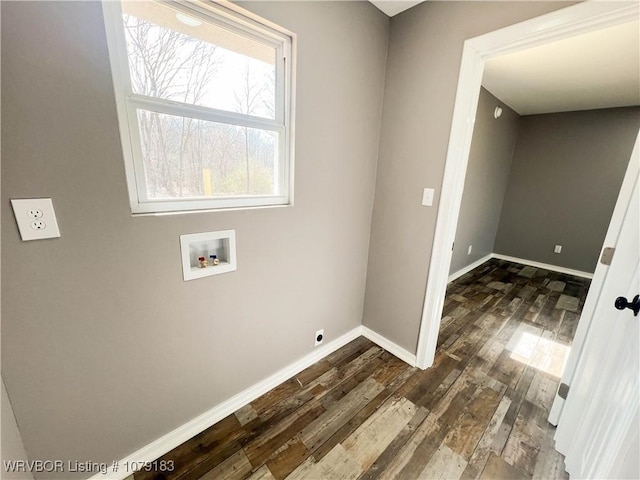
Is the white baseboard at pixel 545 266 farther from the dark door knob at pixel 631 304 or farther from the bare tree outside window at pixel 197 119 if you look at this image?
the bare tree outside window at pixel 197 119

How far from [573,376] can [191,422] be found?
2032mm

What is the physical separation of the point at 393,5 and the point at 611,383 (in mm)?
2223

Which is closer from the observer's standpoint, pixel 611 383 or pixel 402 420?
pixel 611 383

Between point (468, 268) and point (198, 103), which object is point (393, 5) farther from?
point (468, 268)

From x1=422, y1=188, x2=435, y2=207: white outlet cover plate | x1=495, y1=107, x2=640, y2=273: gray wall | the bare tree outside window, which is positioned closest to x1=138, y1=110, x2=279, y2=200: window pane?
the bare tree outside window

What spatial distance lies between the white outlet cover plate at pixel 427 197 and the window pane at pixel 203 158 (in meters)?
0.99

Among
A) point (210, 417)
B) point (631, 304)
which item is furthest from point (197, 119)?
point (631, 304)

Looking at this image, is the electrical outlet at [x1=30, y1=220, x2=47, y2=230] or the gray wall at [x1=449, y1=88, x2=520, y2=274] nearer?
the electrical outlet at [x1=30, y1=220, x2=47, y2=230]

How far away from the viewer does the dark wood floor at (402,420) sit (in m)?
1.24

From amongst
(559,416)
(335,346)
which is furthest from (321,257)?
(559,416)

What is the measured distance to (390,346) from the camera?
2068mm

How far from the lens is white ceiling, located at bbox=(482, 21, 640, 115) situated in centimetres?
187

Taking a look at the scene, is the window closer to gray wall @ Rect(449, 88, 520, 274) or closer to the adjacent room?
the adjacent room

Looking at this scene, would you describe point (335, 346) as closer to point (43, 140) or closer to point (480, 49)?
point (43, 140)
